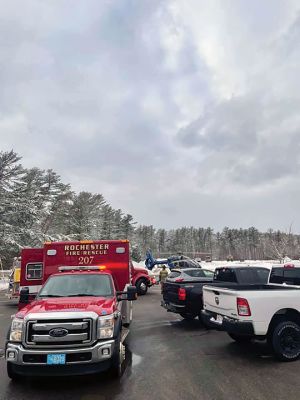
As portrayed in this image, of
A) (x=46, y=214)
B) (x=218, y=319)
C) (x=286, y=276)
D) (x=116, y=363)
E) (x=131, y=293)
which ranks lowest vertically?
(x=116, y=363)

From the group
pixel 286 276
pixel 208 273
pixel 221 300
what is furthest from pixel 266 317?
pixel 208 273

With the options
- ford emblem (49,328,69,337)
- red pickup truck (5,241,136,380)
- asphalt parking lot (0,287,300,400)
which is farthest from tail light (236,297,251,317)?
ford emblem (49,328,69,337)

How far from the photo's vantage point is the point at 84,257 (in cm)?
1115

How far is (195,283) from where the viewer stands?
A: 11.0 metres

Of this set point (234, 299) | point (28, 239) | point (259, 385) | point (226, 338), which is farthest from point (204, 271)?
point (28, 239)

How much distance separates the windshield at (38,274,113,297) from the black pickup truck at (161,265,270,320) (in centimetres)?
294

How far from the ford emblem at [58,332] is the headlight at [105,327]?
0.49m

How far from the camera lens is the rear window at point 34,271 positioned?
12586mm

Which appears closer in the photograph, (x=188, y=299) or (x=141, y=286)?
(x=188, y=299)

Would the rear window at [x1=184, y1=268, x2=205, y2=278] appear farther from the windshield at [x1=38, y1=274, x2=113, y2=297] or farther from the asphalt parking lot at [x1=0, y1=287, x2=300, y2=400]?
the windshield at [x1=38, y1=274, x2=113, y2=297]

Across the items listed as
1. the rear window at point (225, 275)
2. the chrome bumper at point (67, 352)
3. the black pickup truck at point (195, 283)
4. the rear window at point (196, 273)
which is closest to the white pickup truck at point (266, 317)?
the black pickup truck at point (195, 283)

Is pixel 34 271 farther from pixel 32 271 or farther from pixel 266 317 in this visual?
pixel 266 317

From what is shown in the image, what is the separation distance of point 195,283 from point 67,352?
6.14 m

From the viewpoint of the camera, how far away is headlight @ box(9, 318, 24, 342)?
557cm
